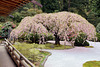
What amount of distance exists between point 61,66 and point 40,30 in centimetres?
534

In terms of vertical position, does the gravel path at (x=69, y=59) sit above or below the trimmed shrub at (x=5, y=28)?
below

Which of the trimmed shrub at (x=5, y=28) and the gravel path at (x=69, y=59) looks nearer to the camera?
the gravel path at (x=69, y=59)

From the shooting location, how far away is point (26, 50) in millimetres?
9250

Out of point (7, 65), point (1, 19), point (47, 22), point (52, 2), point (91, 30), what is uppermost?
point (52, 2)

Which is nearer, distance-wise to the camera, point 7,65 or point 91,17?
point 7,65

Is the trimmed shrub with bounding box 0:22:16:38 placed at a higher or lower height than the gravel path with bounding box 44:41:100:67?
higher

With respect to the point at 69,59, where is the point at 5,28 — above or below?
above

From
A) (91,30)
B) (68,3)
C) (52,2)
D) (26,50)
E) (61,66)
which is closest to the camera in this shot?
(61,66)

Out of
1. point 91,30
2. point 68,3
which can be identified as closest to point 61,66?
point 91,30

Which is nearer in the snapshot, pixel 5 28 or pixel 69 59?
pixel 69 59

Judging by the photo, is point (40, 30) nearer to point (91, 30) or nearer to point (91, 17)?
point (91, 30)

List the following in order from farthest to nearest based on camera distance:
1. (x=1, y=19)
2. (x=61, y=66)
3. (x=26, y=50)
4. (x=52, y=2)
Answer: (x=52, y=2), (x=1, y=19), (x=26, y=50), (x=61, y=66)

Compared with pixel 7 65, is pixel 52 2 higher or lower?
higher

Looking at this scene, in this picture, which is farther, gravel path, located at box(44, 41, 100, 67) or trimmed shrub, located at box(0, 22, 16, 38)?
trimmed shrub, located at box(0, 22, 16, 38)
